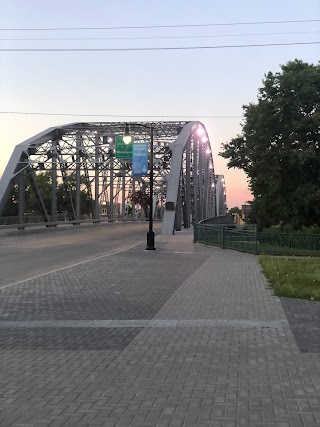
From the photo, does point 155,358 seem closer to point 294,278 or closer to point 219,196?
point 294,278

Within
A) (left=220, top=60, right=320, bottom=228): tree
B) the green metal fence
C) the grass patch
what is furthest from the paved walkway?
(left=220, top=60, right=320, bottom=228): tree

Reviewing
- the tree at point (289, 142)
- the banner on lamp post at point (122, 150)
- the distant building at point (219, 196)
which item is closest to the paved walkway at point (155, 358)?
the tree at point (289, 142)

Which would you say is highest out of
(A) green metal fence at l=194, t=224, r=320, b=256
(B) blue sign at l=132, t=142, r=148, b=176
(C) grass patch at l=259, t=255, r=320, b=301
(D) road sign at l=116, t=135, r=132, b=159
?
(D) road sign at l=116, t=135, r=132, b=159

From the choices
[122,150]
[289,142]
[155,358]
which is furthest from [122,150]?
[155,358]

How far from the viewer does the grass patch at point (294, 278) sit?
1027cm

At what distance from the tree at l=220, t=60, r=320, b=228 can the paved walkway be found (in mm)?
15574

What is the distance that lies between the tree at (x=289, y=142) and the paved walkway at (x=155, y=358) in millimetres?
15574

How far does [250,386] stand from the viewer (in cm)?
471

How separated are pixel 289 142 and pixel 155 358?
878 inches

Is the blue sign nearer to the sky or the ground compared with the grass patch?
nearer to the sky

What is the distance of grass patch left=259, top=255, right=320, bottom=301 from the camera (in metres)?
10.3

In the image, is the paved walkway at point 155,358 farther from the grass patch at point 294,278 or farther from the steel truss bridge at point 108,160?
the steel truss bridge at point 108,160

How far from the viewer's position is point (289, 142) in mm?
26062

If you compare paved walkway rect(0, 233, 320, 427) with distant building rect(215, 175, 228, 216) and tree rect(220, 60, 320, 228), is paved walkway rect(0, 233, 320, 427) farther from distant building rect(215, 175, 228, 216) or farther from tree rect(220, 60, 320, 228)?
distant building rect(215, 175, 228, 216)
